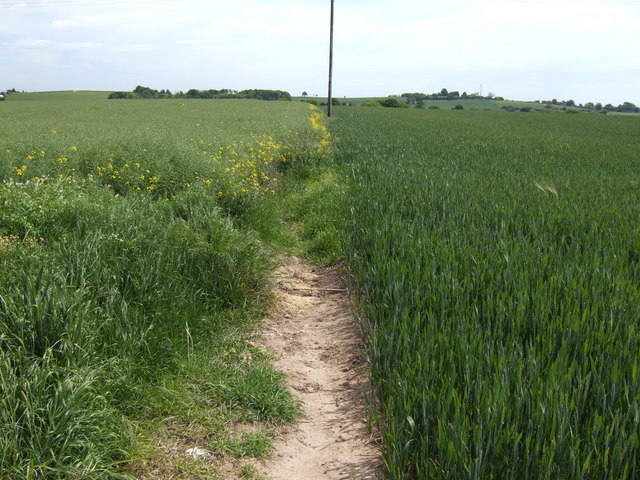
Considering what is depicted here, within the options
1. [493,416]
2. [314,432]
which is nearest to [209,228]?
[314,432]

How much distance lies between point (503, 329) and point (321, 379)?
1.42 metres

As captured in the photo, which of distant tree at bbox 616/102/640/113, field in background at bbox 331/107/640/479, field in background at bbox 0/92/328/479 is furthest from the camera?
distant tree at bbox 616/102/640/113

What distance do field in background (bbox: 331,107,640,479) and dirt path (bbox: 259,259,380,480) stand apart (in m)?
0.29

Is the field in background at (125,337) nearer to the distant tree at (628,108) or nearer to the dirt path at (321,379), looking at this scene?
the dirt path at (321,379)

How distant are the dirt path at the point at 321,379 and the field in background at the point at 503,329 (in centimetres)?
29

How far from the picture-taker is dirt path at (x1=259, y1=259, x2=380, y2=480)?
281 cm

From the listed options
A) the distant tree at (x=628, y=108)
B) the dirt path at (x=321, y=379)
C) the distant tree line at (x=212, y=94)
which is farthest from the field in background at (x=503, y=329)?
the distant tree at (x=628, y=108)

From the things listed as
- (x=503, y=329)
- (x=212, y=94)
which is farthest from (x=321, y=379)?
(x=212, y=94)

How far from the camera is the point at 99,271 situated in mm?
3729

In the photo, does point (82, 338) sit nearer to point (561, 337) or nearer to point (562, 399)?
A: point (562, 399)

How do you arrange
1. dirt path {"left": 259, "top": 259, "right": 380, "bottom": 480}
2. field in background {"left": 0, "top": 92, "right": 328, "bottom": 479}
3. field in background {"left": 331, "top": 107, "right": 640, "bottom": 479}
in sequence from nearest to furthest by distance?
field in background {"left": 331, "top": 107, "right": 640, "bottom": 479}
field in background {"left": 0, "top": 92, "right": 328, "bottom": 479}
dirt path {"left": 259, "top": 259, "right": 380, "bottom": 480}

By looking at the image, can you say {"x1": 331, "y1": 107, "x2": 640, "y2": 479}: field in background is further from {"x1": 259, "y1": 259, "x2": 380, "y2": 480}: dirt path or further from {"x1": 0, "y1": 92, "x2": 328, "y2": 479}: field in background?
{"x1": 0, "y1": 92, "x2": 328, "y2": 479}: field in background

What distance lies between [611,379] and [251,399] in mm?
2113

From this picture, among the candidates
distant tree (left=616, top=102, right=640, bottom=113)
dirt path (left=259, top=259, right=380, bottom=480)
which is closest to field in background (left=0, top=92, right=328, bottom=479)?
dirt path (left=259, top=259, right=380, bottom=480)
